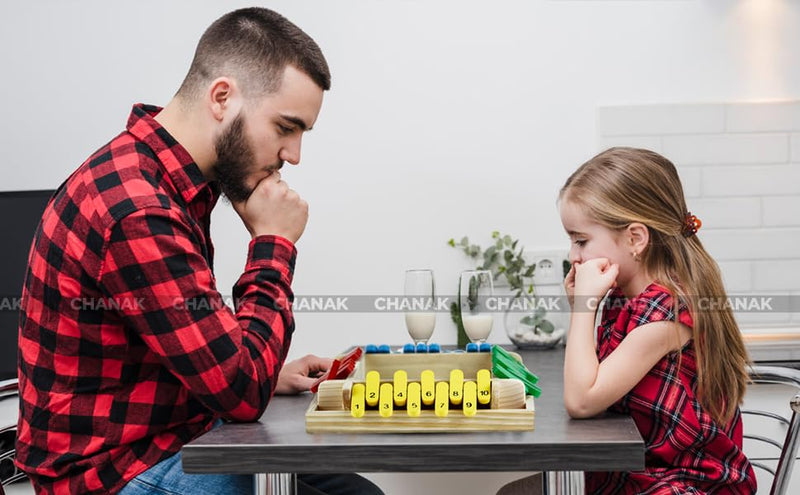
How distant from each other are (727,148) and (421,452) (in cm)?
160

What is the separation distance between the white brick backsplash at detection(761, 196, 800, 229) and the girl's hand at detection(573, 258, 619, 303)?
1.09 m

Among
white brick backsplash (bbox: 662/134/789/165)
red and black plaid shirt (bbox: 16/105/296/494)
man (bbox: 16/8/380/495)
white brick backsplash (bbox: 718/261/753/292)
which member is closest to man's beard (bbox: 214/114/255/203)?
man (bbox: 16/8/380/495)

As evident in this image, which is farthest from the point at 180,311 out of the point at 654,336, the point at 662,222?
the point at 662,222

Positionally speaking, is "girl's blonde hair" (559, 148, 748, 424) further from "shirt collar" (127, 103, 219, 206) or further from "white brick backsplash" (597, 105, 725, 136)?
"white brick backsplash" (597, 105, 725, 136)

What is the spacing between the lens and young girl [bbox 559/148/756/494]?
4.17 feet

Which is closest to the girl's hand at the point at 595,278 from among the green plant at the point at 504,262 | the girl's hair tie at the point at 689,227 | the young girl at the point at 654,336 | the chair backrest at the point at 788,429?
the young girl at the point at 654,336

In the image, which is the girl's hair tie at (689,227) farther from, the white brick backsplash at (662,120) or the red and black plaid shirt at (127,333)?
the white brick backsplash at (662,120)

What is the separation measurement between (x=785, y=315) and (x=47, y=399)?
1905 mm

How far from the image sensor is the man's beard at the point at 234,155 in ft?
4.23

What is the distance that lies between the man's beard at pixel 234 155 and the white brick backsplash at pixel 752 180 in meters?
1.45

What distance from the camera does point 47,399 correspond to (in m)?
1.14

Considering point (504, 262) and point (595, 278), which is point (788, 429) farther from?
point (504, 262)

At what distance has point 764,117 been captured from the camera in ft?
7.41

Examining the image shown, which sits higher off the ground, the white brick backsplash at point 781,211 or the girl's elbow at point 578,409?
the white brick backsplash at point 781,211
